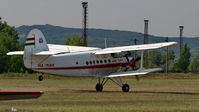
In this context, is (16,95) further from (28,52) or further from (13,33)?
(13,33)

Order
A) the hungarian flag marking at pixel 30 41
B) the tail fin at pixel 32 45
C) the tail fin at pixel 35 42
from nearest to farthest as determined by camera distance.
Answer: the tail fin at pixel 32 45 → the tail fin at pixel 35 42 → the hungarian flag marking at pixel 30 41

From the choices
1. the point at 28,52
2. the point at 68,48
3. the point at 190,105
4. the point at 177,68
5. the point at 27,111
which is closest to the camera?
the point at 27,111

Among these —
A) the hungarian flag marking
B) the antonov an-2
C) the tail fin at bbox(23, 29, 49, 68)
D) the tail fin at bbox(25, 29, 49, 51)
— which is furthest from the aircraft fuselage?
the hungarian flag marking

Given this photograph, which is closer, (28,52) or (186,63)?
(28,52)

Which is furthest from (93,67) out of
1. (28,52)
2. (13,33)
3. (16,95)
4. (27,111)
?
(13,33)

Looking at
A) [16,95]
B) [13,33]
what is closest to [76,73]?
[16,95]

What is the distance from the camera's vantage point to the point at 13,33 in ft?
436

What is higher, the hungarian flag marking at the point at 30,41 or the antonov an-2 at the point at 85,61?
the hungarian flag marking at the point at 30,41

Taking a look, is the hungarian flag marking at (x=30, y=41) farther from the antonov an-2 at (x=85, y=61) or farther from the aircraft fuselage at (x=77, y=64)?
the aircraft fuselage at (x=77, y=64)

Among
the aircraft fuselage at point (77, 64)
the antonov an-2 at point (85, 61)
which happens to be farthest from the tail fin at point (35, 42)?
the aircraft fuselage at point (77, 64)

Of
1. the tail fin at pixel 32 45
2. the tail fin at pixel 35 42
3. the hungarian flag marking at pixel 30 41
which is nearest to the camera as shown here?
the tail fin at pixel 32 45

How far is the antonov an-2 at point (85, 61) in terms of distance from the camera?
37.8 m

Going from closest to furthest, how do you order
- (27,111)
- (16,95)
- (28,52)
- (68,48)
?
(16,95) → (27,111) → (28,52) → (68,48)

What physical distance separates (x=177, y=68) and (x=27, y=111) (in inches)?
4869
